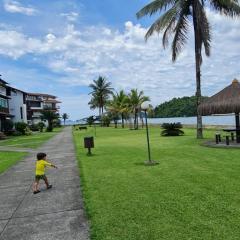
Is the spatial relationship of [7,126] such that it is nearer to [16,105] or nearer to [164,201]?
[16,105]

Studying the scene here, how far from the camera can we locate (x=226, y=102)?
64.7 ft

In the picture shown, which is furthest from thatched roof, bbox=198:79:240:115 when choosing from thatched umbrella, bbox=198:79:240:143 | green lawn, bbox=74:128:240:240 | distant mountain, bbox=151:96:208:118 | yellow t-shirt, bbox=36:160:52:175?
distant mountain, bbox=151:96:208:118

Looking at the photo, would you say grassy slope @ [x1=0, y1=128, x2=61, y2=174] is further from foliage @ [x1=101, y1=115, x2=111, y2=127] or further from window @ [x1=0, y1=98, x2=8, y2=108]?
Answer: foliage @ [x1=101, y1=115, x2=111, y2=127]

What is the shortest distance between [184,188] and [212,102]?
13.0 meters

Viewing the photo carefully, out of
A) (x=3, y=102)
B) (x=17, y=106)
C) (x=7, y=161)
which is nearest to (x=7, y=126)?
(x=3, y=102)

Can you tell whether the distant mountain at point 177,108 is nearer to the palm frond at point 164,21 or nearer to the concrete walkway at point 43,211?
the palm frond at point 164,21

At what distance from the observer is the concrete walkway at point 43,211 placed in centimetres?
595

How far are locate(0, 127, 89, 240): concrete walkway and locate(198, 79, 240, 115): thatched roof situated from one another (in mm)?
10635

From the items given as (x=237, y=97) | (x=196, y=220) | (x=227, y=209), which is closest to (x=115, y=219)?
(x=196, y=220)

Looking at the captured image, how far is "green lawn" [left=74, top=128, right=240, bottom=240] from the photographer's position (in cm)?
563

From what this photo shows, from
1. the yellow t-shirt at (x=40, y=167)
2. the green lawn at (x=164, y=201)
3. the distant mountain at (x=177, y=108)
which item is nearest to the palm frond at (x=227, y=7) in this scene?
the green lawn at (x=164, y=201)

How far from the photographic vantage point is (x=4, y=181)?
1135 cm

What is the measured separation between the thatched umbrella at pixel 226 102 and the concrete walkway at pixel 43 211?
1062 centimetres

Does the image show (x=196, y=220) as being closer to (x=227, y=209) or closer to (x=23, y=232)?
(x=227, y=209)
